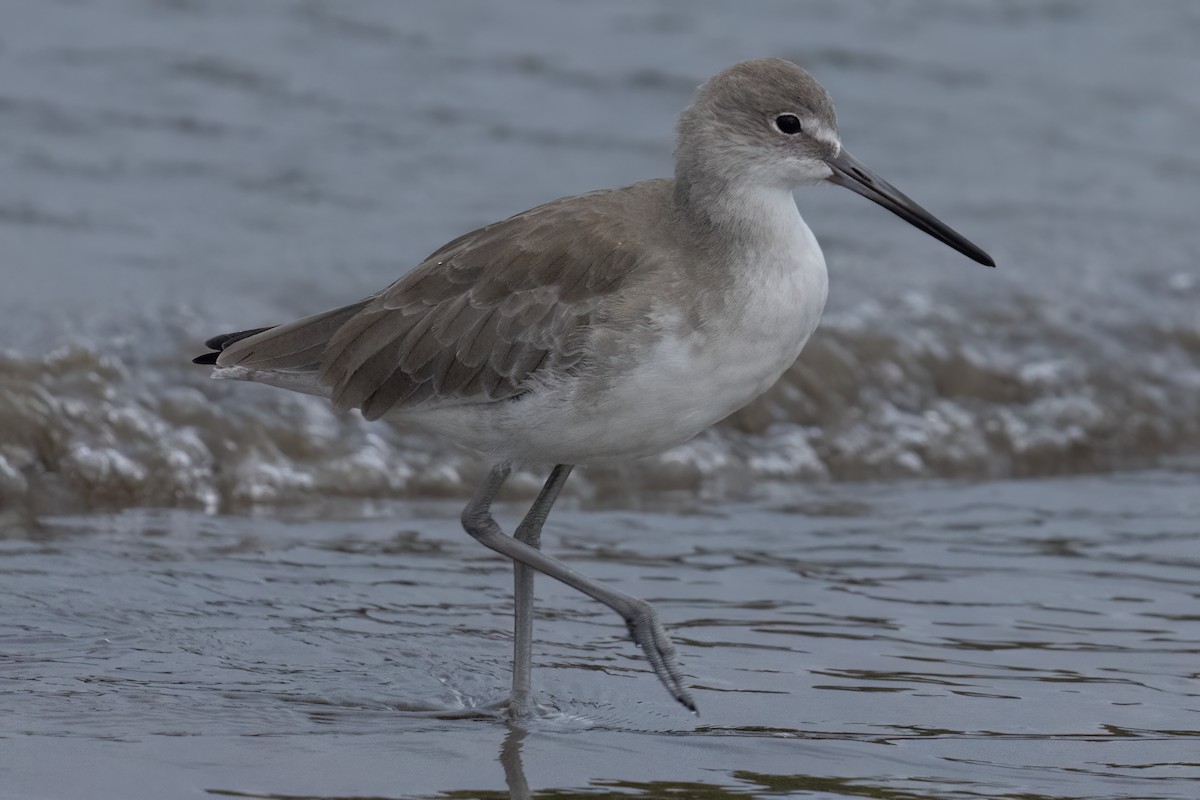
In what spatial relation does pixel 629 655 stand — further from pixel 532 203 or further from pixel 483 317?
pixel 532 203

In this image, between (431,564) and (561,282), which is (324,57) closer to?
(431,564)

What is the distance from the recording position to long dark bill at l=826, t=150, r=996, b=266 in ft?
19.0

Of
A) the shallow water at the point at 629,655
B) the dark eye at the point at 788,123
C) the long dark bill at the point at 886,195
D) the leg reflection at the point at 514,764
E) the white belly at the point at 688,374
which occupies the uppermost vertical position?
the dark eye at the point at 788,123

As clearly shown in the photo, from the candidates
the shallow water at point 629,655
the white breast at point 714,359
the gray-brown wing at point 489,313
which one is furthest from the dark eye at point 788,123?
the shallow water at point 629,655

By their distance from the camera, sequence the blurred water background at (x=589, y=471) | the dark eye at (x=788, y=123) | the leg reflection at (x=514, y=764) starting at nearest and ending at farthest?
1. the leg reflection at (x=514, y=764)
2. the blurred water background at (x=589, y=471)
3. the dark eye at (x=788, y=123)

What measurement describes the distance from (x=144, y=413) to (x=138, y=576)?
1.75 meters

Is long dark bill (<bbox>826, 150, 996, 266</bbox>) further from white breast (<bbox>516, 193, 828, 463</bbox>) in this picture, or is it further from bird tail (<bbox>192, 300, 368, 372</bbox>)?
bird tail (<bbox>192, 300, 368, 372</bbox>)

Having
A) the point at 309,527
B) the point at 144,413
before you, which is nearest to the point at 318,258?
the point at 144,413

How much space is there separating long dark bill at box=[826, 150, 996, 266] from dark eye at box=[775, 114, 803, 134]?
0.15m

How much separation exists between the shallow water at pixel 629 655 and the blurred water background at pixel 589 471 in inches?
0.8

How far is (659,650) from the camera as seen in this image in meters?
5.61

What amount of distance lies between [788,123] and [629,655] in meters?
1.85

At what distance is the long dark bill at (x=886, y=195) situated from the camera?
19.0 feet

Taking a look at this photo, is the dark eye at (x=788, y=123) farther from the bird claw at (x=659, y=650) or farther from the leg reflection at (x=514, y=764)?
the leg reflection at (x=514, y=764)
